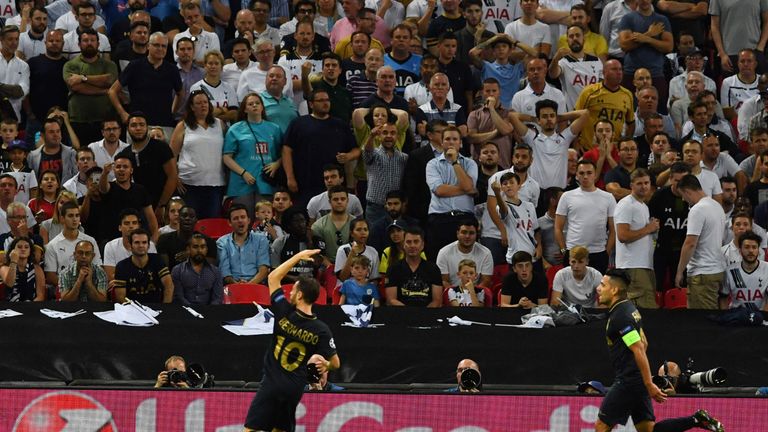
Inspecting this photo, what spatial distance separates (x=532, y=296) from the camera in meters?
16.4

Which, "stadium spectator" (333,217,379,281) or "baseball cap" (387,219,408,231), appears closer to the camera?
"stadium spectator" (333,217,379,281)

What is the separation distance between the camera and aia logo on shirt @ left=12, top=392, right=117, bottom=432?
1270 cm

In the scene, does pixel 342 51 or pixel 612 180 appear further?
pixel 342 51

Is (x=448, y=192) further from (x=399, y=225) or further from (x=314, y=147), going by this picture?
(x=314, y=147)

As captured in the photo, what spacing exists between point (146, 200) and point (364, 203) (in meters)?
2.63

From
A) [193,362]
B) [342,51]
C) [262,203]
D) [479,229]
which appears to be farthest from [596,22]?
[193,362]

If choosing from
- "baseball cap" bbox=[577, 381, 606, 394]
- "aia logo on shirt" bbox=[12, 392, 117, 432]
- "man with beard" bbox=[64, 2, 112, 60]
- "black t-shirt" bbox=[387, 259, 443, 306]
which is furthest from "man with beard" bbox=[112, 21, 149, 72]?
"baseball cap" bbox=[577, 381, 606, 394]

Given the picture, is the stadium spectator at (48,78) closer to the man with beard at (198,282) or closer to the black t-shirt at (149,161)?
the black t-shirt at (149,161)

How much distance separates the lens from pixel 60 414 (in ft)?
41.7

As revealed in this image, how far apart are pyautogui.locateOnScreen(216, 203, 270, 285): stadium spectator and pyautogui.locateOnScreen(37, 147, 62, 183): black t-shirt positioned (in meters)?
2.61

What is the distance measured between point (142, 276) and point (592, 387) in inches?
204

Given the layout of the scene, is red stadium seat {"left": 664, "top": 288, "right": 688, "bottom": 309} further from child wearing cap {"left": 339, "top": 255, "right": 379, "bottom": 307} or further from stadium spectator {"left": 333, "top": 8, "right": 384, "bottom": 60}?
stadium spectator {"left": 333, "top": 8, "right": 384, "bottom": 60}

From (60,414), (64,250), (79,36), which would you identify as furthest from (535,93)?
(60,414)

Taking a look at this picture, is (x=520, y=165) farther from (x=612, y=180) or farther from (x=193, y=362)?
(x=193, y=362)
